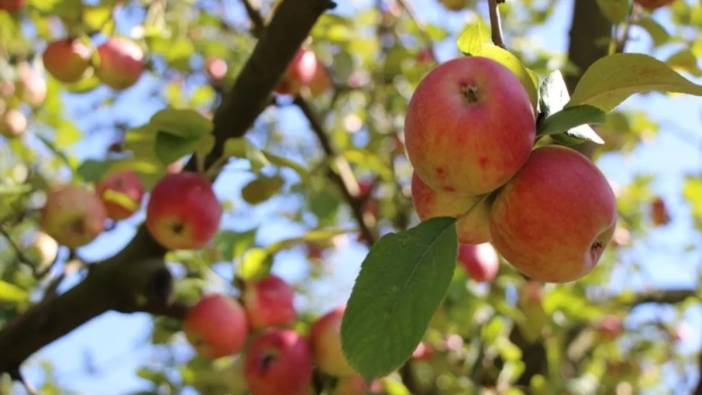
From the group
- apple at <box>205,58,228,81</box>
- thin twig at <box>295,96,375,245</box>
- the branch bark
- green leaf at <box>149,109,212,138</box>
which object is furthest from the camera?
apple at <box>205,58,228,81</box>

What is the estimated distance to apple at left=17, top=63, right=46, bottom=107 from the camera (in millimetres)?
2256

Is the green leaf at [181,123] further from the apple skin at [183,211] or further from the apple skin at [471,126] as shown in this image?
the apple skin at [471,126]

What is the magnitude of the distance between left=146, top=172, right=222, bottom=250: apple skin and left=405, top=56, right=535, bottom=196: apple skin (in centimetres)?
58

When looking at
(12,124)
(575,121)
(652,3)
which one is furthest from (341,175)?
(575,121)

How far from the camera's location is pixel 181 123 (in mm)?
1230

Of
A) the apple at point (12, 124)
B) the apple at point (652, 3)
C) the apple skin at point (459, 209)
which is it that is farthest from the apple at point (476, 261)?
the apple at point (12, 124)

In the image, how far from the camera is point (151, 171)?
150 centimetres

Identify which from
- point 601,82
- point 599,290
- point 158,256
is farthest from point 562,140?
point 599,290

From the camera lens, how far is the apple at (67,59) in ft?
5.47

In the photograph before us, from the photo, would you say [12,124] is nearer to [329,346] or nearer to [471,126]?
[329,346]

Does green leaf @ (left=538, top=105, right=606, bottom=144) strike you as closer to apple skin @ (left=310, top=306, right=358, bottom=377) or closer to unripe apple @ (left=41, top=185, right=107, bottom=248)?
apple skin @ (left=310, top=306, right=358, bottom=377)

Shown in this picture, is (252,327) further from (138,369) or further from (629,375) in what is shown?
(629,375)

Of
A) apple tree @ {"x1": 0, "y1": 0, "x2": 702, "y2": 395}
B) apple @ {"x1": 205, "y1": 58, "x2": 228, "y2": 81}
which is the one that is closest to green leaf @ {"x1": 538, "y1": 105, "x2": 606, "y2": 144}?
apple tree @ {"x1": 0, "y1": 0, "x2": 702, "y2": 395}

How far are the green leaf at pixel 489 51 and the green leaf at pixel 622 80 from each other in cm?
5
